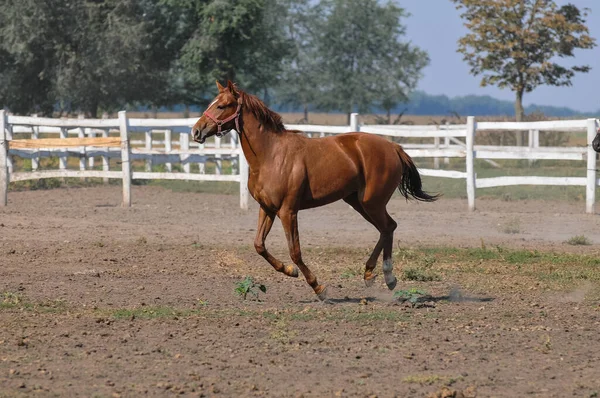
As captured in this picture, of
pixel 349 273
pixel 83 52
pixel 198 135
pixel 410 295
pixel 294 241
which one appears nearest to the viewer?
pixel 410 295

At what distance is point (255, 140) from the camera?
9797mm

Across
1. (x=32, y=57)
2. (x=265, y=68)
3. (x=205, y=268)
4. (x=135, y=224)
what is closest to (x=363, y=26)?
(x=265, y=68)

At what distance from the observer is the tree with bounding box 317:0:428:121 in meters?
71.4

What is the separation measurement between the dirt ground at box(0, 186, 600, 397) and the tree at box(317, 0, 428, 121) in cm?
5680

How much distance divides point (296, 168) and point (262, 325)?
1905 mm

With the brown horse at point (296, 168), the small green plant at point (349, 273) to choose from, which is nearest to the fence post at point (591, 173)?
→ the small green plant at point (349, 273)

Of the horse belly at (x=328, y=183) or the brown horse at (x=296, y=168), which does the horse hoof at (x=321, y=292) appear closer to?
the brown horse at (x=296, y=168)

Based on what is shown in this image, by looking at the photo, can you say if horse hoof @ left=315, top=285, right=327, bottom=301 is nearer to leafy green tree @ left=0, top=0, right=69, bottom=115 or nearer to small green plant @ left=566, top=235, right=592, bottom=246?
small green plant @ left=566, top=235, right=592, bottom=246

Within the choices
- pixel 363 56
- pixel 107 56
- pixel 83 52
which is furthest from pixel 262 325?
pixel 363 56

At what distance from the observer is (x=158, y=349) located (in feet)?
24.4

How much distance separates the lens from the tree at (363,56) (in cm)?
7144

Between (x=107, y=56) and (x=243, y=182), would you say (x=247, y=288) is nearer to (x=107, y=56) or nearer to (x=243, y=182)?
(x=243, y=182)

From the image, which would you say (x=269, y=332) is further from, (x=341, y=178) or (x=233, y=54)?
(x=233, y=54)

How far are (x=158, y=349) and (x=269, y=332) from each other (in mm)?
983
